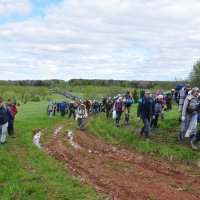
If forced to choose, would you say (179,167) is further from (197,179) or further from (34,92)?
(34,92)

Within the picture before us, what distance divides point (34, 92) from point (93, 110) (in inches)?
3180

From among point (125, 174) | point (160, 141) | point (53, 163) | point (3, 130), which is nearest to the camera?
point (125, 174)

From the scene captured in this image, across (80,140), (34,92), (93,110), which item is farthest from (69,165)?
(34,92)

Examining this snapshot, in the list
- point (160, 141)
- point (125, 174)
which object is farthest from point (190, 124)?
point (125, 174)

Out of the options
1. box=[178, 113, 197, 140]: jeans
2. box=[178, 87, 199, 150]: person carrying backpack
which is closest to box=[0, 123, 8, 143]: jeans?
box=[178, 113, 197, 140]: jeans

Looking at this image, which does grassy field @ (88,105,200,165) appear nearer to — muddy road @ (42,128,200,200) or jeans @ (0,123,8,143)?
muddy road @ (42,128,200,200)

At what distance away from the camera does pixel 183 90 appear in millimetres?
16500

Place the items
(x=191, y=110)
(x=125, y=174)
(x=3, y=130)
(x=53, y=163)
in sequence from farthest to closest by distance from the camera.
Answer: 1. (x=3, y=130)
2. (x=191, y=110)
3. (x=53, y=163)
4. (x=125, y=174)

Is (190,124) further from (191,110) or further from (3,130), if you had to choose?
(3,130)

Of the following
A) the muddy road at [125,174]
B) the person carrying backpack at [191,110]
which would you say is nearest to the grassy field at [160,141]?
the person carrying backpack at [191,110]

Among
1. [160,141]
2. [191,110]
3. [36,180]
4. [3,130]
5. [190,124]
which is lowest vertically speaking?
[36,180]

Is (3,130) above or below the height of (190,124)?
below

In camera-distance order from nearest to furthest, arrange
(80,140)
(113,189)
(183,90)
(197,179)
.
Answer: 1. (113,189)
2. (197,179)
3. (183,90)
4. (80,140)

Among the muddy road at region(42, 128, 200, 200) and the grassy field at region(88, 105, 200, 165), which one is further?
the grassy field at region(88, 105, 200, 165)
